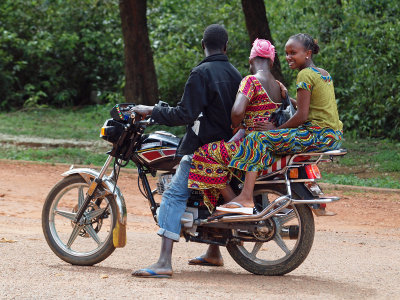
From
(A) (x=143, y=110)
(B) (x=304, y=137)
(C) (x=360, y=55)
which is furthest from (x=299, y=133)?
(C) (x=360, y=55)

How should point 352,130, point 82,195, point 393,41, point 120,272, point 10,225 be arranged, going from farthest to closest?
point 352,130, point 393,41, point 10,225, point 82,195, point 120,272

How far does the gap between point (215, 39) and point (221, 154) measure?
87cm

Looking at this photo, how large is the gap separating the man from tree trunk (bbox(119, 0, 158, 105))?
1069 cm

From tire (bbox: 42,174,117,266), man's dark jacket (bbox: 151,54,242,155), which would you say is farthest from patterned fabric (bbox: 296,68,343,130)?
tire (bbox: 42,174,117,266)

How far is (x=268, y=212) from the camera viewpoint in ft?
18.3

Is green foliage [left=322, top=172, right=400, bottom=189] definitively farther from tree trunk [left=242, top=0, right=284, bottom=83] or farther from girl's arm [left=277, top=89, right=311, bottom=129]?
girl's arm [left=277, top=89, right=311, bottom=129]

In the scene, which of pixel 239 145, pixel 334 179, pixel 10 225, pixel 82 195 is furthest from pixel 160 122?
pixel 334 179

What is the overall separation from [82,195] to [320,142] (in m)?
2.04

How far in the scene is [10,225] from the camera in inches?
328

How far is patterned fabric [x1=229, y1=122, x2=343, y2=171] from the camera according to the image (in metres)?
5.48

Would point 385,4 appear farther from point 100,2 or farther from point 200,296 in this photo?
point 200,296

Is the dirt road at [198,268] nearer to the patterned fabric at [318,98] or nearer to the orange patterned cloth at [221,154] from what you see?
the orange patterned cloth at [221,154]

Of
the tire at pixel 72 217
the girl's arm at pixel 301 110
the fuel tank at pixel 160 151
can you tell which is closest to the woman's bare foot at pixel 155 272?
the tire at pixel 72 217

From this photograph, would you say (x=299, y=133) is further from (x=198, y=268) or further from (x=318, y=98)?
(x=198, y=268)
